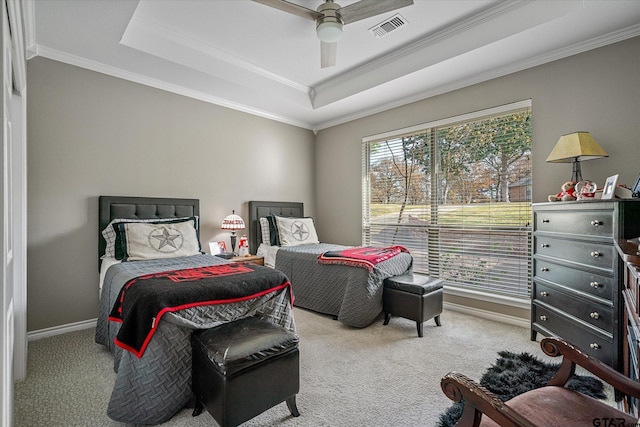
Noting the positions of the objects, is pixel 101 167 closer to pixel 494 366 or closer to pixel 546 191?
pixel 494 366

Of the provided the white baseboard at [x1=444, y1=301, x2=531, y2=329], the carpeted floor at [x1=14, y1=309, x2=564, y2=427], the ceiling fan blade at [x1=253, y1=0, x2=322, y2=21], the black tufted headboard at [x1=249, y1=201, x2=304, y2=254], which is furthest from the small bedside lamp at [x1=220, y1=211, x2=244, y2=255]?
the white baseboard at [x1=444, y1=301, x2=531, y2=329]

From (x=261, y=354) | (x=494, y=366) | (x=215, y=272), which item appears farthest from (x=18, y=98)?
(x=494, y=366)

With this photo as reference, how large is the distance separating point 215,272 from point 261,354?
87 centimetres

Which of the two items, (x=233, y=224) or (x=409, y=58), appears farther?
(x=233, y=224)

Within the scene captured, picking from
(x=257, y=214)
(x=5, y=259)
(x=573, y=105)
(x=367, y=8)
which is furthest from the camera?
(x=257, y=214)

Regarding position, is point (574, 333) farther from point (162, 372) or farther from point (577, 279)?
point (162, 372)

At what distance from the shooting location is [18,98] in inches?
87.6

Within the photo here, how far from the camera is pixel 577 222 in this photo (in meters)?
2.28

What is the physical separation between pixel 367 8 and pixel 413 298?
2473 millimetres

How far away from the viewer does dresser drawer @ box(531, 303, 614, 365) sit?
199 cm

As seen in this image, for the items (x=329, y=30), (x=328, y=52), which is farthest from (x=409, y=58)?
(x=329, y=30)

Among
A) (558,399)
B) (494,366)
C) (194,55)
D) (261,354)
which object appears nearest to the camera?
(558,399)

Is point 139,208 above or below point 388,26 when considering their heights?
below

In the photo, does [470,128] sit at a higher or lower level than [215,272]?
higher
